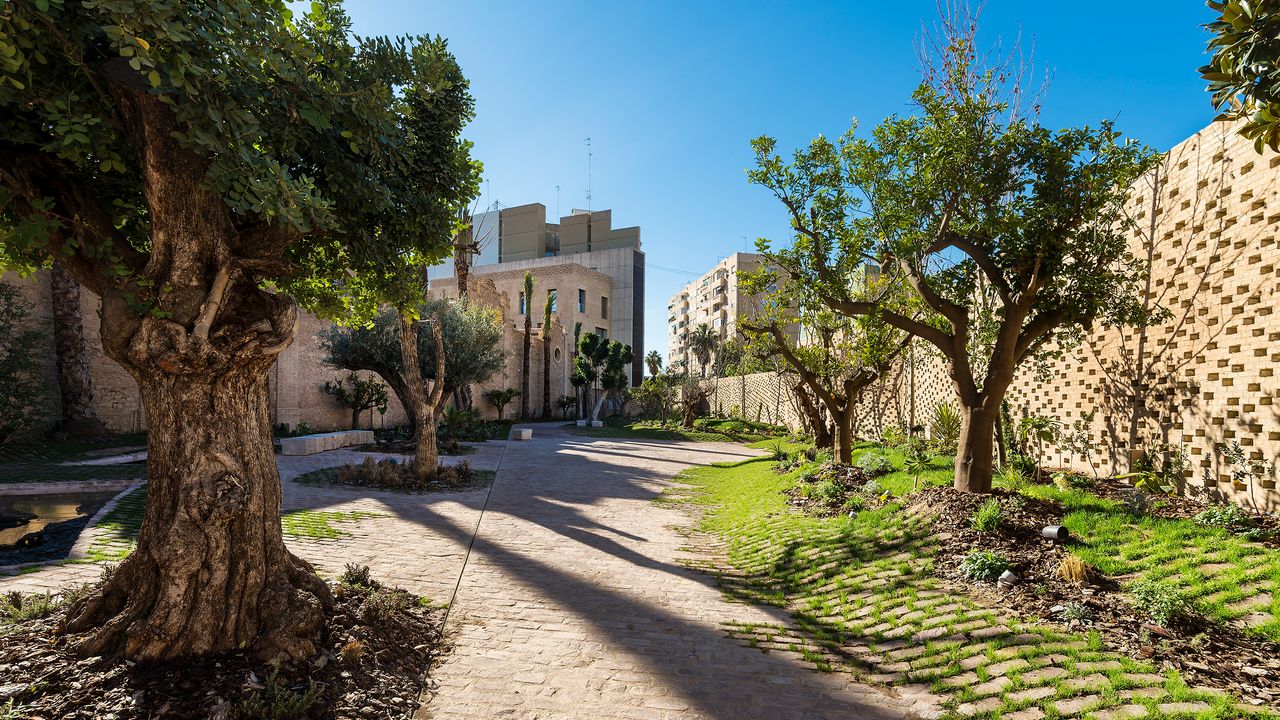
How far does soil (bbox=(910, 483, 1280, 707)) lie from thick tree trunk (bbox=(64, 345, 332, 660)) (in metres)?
5.05

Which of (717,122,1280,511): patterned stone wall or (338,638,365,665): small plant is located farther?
(717,122,1280,511): patterned stone wall

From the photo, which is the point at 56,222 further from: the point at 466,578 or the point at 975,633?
the point at 975,633

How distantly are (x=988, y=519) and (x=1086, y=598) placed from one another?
1.43 metres

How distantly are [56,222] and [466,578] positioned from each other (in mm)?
4095

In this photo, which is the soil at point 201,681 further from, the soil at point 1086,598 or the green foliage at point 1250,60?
the green foliage at point 1250,60

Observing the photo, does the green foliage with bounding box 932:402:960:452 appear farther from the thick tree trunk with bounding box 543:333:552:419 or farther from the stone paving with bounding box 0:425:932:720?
the thick tree trunk with bounding box 543:333:552:419

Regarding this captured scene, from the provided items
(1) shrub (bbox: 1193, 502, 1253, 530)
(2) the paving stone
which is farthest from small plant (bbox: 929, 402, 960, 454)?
(2) the paving stone

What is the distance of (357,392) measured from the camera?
21.2 meters

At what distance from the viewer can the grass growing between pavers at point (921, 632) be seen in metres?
3.20

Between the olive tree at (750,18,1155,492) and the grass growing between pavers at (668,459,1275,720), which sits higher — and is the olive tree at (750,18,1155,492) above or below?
above

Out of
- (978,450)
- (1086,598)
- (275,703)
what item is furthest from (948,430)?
(275,703)

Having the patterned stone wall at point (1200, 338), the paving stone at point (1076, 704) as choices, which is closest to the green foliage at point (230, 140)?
the paving stone at point (1076, 704)

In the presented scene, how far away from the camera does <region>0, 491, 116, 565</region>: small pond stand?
19.6 ft

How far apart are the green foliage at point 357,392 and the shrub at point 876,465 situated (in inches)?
706
